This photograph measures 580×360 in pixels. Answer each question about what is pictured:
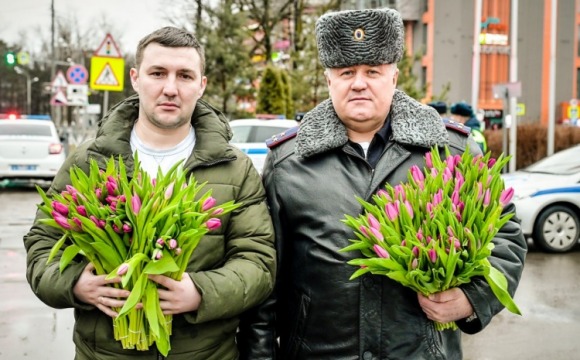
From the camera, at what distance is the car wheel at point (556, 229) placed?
10039mm

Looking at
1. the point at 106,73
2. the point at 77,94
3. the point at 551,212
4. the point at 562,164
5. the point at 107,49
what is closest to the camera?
the point at 551,212

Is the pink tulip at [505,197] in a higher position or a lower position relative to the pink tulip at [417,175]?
lower

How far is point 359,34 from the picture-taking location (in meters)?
2.71

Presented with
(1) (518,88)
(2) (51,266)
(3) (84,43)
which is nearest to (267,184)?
(2) (51,266)

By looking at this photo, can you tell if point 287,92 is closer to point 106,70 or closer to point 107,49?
point 107,49

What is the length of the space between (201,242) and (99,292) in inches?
15.9

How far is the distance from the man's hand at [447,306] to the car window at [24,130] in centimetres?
1682

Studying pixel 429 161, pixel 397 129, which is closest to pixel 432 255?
pixel 429 161

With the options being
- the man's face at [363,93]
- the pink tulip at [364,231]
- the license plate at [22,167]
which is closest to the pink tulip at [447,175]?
the pink tulip at [364,231]

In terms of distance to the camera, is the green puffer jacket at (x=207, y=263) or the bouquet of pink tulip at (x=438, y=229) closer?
the bouquet of pink tulip at (x=438, y=229)

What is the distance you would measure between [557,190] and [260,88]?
54.8 ft

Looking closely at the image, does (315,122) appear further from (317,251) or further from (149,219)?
(149,219)

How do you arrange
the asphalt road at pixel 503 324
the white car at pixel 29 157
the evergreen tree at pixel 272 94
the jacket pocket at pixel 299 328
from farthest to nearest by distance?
the evergreen tree at pixel 272 94 → the white car at pixel 29 157 → the asphalt road at pixel 503 324 → the jacket pocket at pixel 299 328

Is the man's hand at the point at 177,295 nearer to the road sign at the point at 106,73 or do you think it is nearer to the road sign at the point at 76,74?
the road sign at the point at 106,73
